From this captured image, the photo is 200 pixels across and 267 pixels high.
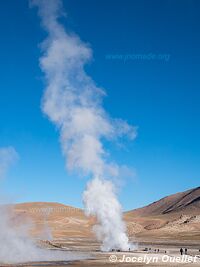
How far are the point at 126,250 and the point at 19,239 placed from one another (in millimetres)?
19015

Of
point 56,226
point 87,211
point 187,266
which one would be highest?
point 56,226

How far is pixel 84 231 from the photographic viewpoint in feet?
600

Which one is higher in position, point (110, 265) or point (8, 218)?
point (8, 218)

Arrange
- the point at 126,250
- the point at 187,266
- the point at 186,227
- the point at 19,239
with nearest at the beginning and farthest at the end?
the point at 187,266 < the point at 19,239 < the point at 126,250 < the point at 186,227

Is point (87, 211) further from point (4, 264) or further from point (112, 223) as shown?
point (4, 264)

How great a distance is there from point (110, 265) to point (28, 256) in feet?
45.7

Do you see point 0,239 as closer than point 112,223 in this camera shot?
Yes

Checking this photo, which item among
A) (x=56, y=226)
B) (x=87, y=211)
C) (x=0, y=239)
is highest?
(x=56, y=226)

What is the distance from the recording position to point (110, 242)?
249ft

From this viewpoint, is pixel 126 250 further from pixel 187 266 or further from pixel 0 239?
pixel 187 266

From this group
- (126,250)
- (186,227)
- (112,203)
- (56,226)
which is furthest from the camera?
(56,226)

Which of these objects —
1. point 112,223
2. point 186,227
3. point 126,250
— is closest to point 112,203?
point 112,223

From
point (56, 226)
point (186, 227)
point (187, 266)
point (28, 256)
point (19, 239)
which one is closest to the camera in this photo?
point (187, 266)

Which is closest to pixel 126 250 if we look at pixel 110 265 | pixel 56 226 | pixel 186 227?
pixel 110 265
